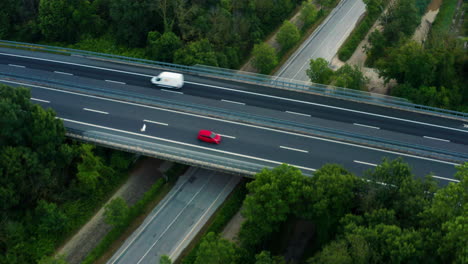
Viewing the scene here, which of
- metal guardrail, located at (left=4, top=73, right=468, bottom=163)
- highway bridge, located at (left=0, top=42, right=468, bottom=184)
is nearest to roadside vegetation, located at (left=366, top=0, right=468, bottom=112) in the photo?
highway bridge, located at (left=0, top=42, right=468, bottom=184)

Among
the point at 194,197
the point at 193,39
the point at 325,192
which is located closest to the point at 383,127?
the point at 325,192

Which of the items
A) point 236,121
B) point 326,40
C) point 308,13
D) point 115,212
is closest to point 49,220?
point 115,212

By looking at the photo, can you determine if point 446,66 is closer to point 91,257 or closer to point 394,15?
point 394,15

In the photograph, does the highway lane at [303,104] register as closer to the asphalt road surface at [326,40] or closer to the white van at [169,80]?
the white van at [169,80]

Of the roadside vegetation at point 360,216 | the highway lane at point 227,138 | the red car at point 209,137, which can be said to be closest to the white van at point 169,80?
the highway lane at point 227,138

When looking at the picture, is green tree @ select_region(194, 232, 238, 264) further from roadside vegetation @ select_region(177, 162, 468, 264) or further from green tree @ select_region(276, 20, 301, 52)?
green tree @ select_region(276, 20, 301, 52)

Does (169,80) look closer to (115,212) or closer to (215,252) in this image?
(115,212)
